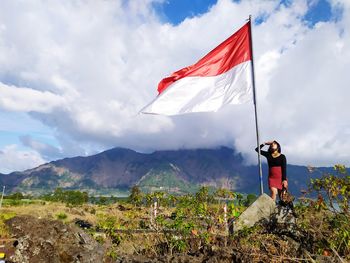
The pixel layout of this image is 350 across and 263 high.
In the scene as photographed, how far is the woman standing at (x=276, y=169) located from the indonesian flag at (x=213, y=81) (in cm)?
180

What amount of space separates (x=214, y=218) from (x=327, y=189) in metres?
3.43


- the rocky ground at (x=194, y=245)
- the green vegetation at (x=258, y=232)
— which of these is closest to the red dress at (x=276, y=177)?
the green vegetation at (x=258, y=232)

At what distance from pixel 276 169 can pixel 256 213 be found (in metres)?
2.08

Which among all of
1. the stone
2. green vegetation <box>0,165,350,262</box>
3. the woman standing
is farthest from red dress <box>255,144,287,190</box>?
the stone

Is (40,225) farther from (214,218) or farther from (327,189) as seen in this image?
(327,189)

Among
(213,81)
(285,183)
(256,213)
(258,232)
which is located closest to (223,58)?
(213,81)

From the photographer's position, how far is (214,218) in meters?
10.0

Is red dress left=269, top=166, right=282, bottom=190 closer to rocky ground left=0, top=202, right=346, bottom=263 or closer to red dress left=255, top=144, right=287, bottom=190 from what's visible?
red dress left=255, top=144, right=287, bottom=190

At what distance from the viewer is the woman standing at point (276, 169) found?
11.2m

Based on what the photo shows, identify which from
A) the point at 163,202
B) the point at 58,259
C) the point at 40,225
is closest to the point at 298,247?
the point at 58,259

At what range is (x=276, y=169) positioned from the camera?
36.8 feet

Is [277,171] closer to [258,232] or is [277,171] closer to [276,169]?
[276,169]

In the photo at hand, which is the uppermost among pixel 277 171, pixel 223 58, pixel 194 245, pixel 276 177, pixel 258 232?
pixel 223 58

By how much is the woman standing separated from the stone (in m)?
1.59
